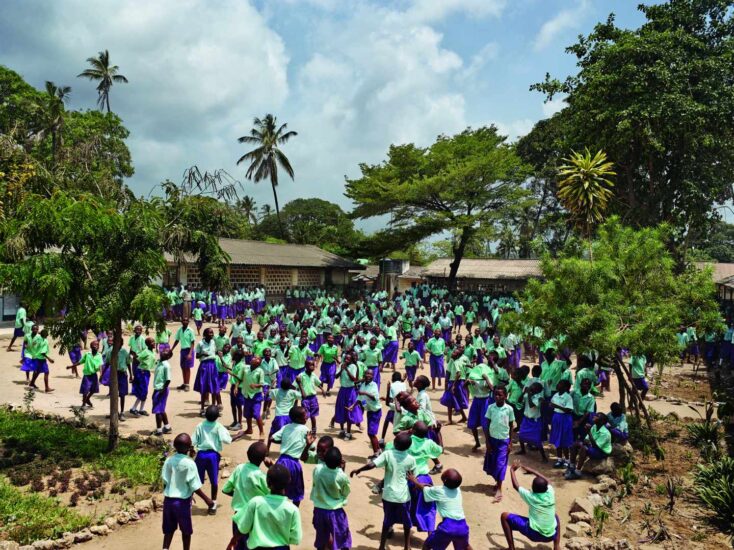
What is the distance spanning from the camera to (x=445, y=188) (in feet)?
105

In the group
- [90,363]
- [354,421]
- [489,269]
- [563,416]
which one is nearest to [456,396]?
[354,421]

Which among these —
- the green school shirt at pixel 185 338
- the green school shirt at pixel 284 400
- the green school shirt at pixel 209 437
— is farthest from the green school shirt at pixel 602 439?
the green school shirt at pixel 185 338

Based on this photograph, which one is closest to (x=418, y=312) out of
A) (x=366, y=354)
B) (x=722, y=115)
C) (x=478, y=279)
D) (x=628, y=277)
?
(x=366, y=354)

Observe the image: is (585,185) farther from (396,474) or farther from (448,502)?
(448,502)

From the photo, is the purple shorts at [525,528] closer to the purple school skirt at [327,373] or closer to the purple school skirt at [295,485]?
the purple school skirt at [295,485]

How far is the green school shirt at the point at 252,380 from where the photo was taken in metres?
9.33

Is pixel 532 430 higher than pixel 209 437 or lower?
lower

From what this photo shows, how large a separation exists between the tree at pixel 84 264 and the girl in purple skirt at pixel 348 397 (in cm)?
330

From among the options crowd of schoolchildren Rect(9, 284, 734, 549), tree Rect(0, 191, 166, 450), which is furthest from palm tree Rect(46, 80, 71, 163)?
tree Rect(0, 191, 166, 450)

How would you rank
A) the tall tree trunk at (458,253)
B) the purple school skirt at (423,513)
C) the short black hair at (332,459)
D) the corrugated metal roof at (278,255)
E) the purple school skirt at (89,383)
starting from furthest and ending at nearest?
the tall tree trunk at (458,253) → the corrugated metal roof at (278,255) → the purple school skirt at (89,383) → the purple school skirt at (423,513) → the short black hair at (332,459)

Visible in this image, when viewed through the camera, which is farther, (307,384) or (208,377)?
(208,377)

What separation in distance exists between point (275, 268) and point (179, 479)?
2707cm

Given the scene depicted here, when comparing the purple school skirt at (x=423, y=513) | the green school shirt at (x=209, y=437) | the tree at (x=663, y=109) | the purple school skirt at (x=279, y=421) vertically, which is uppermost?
the tree at (x=663, y=109)

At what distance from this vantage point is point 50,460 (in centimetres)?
809
